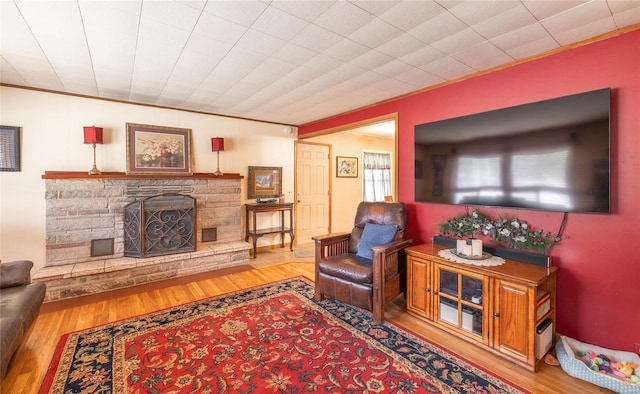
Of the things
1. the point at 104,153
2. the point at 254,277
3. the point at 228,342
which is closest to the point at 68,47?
the point at 104,153

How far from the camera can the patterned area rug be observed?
5.80 feet

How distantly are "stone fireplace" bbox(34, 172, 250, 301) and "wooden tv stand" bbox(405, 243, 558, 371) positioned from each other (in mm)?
2785

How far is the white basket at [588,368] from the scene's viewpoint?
167cm

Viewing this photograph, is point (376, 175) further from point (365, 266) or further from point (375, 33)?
point (375, 33)

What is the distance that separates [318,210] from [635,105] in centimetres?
456

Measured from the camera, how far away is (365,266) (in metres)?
2.64

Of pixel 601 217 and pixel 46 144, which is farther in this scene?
pixel 46 144

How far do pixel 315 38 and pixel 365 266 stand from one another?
6.56ft

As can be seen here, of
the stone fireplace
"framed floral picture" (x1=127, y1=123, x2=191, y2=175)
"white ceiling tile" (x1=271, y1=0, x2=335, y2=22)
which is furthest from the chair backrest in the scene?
"framed floral picture" (x1=127, y1=123, x2=191, y2=175)

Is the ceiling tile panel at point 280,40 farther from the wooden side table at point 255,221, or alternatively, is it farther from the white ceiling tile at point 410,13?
the wooden side table at point 255,221

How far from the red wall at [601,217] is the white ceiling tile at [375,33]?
4.07ft

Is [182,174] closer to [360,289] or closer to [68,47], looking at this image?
[68,47]

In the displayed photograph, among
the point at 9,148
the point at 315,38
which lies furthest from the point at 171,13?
the point at 9,148

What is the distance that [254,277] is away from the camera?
12.3 ft
